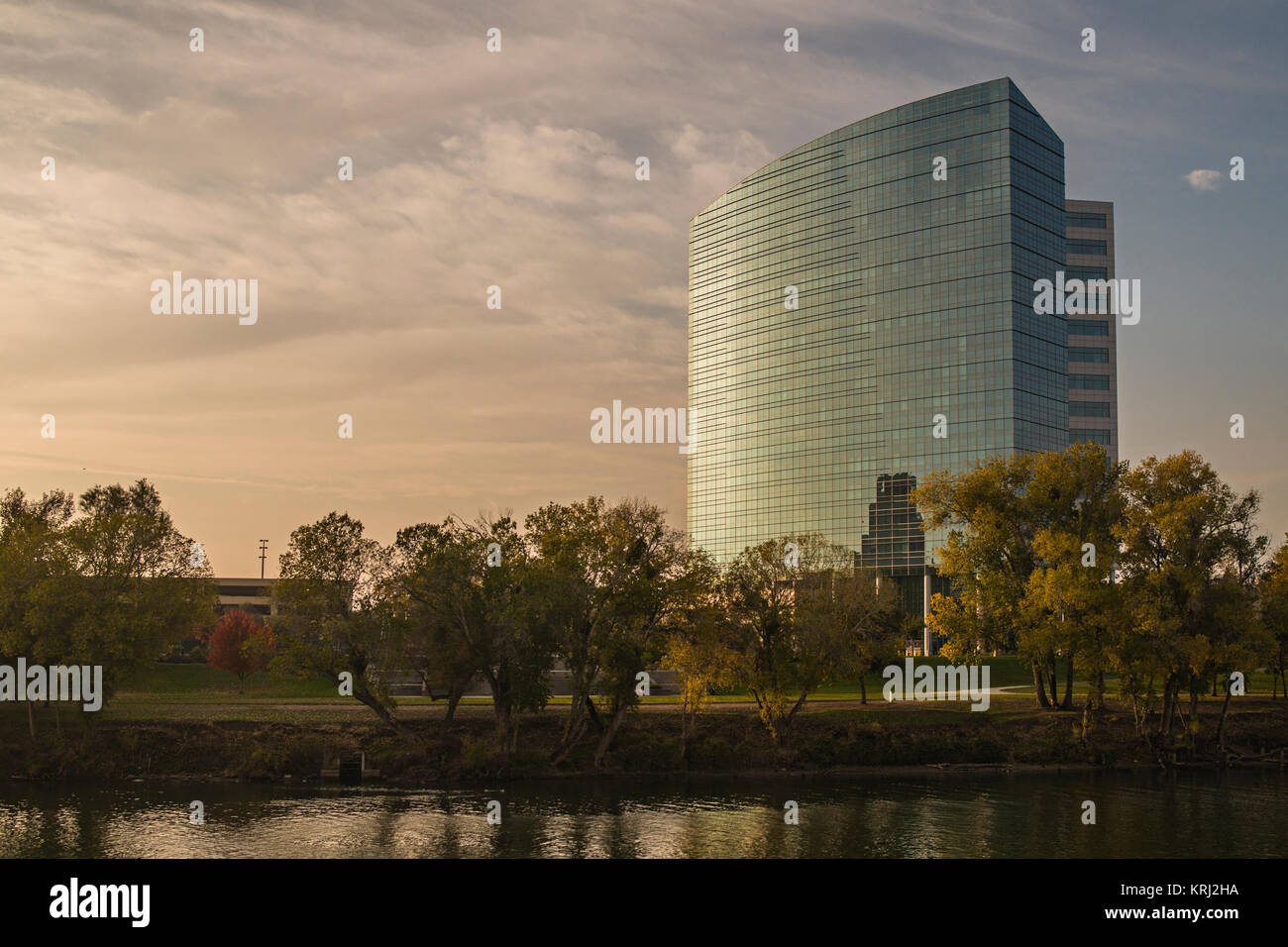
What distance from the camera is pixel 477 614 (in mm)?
67438

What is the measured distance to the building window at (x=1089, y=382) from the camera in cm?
19512

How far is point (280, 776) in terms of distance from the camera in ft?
214

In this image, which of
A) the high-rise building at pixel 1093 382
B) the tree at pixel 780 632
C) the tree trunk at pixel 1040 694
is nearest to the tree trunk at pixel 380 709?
the tree at pixel 780 632

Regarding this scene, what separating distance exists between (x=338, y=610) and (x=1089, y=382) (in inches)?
6713

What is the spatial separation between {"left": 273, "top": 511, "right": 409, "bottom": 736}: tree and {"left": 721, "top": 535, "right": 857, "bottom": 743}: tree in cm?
2589

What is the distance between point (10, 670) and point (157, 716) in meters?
10.9

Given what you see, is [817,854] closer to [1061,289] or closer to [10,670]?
[10,670]

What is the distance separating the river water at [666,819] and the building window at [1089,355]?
143106 millimetres

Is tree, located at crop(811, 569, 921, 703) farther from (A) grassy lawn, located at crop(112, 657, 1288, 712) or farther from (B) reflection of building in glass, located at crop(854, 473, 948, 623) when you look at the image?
(B) reflection of building in glass, located at crop(854, 473, 948, 623)

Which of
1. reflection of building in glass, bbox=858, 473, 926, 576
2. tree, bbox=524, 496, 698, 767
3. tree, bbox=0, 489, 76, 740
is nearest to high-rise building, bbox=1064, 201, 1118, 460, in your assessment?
reflection of building in glass, bbox=858, 473, 926, 576

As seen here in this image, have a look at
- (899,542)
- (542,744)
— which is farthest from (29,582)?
(899,542)

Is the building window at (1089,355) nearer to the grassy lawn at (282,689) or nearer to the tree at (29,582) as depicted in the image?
the grassy lawn at (282,689)
